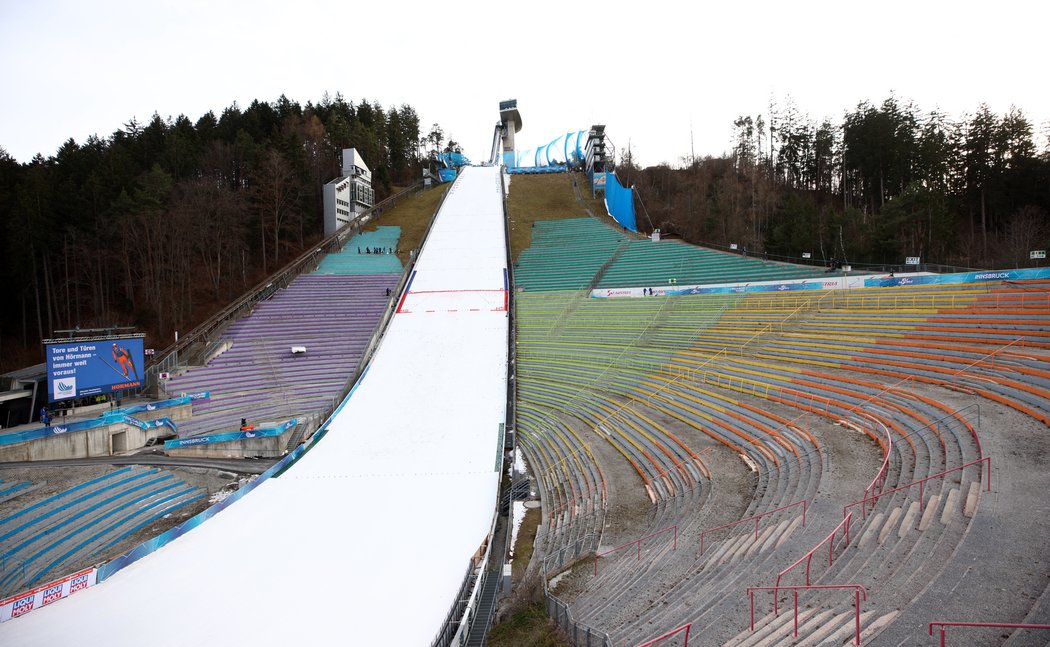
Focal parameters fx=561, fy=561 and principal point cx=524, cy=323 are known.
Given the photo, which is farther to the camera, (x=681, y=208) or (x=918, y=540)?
(x=681, y=208)

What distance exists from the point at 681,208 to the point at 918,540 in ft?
133

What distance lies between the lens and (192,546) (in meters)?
9.82

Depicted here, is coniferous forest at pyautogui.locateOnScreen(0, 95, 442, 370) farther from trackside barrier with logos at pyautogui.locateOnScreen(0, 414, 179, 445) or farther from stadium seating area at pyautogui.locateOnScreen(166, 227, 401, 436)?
trackside barrier with logos at pyautogui.locateOnScreen(0, 414, 179, 445)

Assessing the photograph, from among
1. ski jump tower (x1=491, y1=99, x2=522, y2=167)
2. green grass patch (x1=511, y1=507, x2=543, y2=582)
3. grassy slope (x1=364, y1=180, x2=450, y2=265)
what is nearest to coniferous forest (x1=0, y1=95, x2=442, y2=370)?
grassy slope (x1=364, y1=180, x2=450, y2=265)

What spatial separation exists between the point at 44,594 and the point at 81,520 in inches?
138

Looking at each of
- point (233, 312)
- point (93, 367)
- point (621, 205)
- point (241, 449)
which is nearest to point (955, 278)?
point (241, 449)

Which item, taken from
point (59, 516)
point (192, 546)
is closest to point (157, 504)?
point (59, 516)

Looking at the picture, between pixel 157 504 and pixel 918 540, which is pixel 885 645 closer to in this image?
pixel 918 540

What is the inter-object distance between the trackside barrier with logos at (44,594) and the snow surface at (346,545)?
0.43 feet

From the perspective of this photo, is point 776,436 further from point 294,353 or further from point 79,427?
point 294,353

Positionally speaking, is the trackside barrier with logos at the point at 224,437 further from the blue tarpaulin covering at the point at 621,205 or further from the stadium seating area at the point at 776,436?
the blue tarpaulin covering at the point at 621,205

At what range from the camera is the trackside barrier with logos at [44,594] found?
766 cm

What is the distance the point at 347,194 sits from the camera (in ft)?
127

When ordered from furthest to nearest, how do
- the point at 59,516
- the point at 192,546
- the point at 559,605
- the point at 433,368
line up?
1. the point at 433,368
2. the point at 59,516
3. the point at 192,546
4. the point at 559,605
